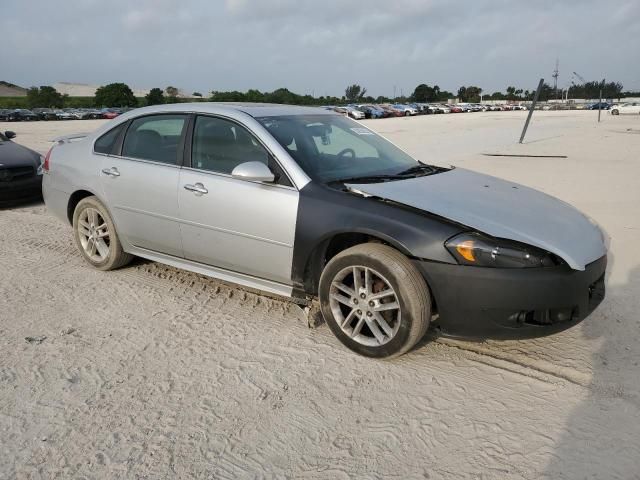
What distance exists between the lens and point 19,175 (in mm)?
7906

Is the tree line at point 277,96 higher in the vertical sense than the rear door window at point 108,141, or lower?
higher

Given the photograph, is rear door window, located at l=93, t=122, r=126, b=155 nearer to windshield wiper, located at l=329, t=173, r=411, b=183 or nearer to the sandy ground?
the sandy ground

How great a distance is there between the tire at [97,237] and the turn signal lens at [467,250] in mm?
3053

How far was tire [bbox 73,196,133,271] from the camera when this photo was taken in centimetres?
473

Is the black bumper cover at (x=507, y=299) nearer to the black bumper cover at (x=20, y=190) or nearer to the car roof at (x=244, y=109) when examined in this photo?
the car roof at (x=244, y=109)

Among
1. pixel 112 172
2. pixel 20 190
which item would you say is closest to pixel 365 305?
pixel 112 172

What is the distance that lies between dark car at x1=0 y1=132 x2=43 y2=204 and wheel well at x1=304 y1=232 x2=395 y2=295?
6090mm

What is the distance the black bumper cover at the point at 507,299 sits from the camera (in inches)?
115

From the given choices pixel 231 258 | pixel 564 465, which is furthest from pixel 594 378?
pixel 231 258

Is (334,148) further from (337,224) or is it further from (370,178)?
(337,224)

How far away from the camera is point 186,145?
4172 millimetres

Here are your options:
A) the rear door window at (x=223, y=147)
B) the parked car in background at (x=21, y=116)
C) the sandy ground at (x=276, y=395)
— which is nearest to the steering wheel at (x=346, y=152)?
the rear door window at (x=223, y=147)

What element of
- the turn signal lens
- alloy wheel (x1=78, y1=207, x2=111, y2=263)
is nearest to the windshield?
the turn signal lens

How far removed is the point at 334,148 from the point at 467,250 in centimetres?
156
